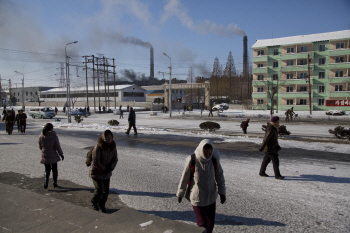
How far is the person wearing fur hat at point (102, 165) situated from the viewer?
14.7ft

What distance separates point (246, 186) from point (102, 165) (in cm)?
353

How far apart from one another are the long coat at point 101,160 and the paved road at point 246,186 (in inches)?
40.6

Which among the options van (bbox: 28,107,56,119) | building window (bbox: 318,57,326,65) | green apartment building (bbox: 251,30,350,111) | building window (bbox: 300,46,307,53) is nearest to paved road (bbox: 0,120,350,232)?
van (bbox: 28,107,56,119)

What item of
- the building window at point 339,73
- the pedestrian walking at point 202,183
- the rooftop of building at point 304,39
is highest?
the rooftop of building at point 304,39

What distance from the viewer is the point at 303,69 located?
49688 mm

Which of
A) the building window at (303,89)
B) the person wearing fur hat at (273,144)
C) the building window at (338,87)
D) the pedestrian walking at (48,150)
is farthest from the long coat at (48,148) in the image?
the building window at (338,87)

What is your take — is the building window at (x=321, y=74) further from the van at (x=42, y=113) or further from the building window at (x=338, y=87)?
the van at (x=42, y=113)

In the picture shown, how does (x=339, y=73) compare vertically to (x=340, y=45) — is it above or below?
below

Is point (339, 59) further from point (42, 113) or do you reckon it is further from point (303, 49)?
point (42, 113)

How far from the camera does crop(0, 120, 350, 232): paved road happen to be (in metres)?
4.27

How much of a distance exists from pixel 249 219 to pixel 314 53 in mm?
53676

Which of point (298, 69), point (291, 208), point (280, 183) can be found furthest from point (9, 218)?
point (298, 69)

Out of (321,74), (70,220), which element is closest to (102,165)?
(70,220)

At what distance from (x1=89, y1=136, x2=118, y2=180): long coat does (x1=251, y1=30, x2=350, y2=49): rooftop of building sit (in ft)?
179
